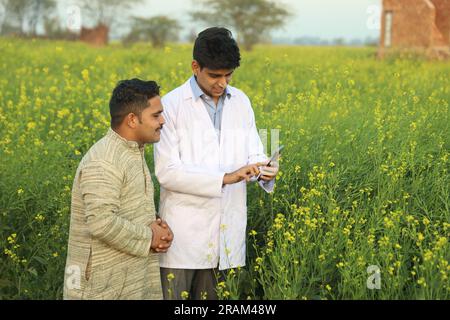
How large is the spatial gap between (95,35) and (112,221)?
27.1 metres

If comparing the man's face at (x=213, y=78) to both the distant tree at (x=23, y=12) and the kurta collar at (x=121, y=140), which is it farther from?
the distant tree at (x=23, y=12)

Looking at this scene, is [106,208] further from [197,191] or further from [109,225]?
[197,191]

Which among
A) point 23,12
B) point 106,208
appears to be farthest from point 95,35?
point 106,208

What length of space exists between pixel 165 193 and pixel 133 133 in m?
0.41

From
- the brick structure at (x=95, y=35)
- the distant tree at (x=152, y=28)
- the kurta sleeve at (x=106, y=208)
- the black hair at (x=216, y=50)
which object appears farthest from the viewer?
the distant tree at (x=152, y=28)

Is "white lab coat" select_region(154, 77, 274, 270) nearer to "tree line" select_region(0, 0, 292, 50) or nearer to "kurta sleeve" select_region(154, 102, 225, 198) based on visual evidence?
"kurta sleeve" select_region(154, 102, 225, 198)

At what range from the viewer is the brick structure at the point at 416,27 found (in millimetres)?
15797

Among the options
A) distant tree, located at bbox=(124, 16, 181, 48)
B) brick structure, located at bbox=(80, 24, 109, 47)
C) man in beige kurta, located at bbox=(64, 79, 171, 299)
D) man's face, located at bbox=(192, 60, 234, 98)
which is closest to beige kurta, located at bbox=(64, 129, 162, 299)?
man in beige kurta, located at bbox=(64, 79, 171, 299)

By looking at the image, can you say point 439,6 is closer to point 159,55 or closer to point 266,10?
point 159,55

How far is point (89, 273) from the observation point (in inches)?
115

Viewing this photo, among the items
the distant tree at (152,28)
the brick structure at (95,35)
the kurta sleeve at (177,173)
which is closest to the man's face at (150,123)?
the kurta sleeve at (177,173)

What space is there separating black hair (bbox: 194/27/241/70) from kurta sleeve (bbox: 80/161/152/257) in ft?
2.03

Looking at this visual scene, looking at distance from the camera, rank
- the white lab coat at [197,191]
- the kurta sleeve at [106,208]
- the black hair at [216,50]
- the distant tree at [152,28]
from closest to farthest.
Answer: the kurta sleeve at [106,208] → the black hair at [216,50] → the white lab coat at [197,191] → the distant tree at [152,28]
